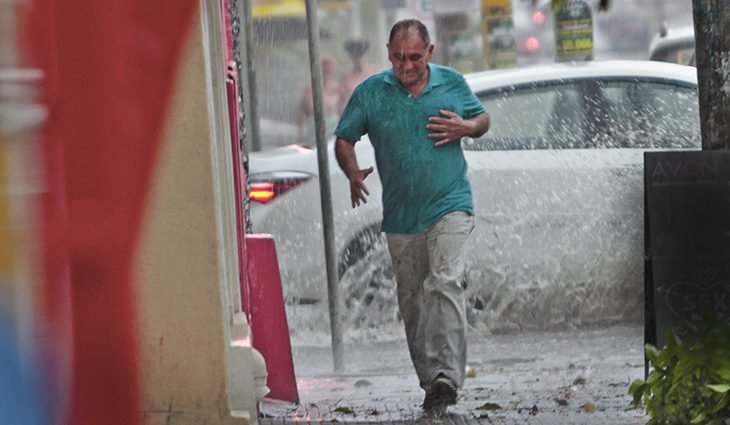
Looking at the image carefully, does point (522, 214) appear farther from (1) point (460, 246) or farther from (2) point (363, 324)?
(1) point (460, 246)

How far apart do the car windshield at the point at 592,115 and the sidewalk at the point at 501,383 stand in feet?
4.02

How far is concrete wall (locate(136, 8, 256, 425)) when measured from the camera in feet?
16.4

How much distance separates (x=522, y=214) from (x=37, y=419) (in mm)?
7433

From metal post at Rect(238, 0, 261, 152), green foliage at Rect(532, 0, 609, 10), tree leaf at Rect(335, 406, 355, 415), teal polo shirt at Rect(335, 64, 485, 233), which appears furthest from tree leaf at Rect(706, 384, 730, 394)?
metal post at Rect(238, 0, 261, 152)

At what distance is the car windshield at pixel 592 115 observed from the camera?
1181 centimetres

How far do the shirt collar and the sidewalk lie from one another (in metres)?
1.49

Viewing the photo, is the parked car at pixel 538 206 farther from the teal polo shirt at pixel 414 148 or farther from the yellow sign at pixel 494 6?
the yellow sign at pixel 494 6

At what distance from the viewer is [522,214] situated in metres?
11.6

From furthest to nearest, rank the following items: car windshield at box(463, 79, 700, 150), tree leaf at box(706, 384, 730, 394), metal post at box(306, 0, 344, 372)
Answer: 1. car windshield at box(463, 79, 700, 150)
2. metal post at box(306, 0, 344, 372)
3. tree leaf at box(706, 384, 730, 394)

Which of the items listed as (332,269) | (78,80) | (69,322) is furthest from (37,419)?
(332,269)

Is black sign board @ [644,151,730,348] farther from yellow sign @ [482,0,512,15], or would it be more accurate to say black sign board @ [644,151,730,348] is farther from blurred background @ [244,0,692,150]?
yellow sign @ [482,0,512,15]

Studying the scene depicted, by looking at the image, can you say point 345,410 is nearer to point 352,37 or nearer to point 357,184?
point 357,184

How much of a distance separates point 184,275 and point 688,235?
2.31m

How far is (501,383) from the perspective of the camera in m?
9.66
